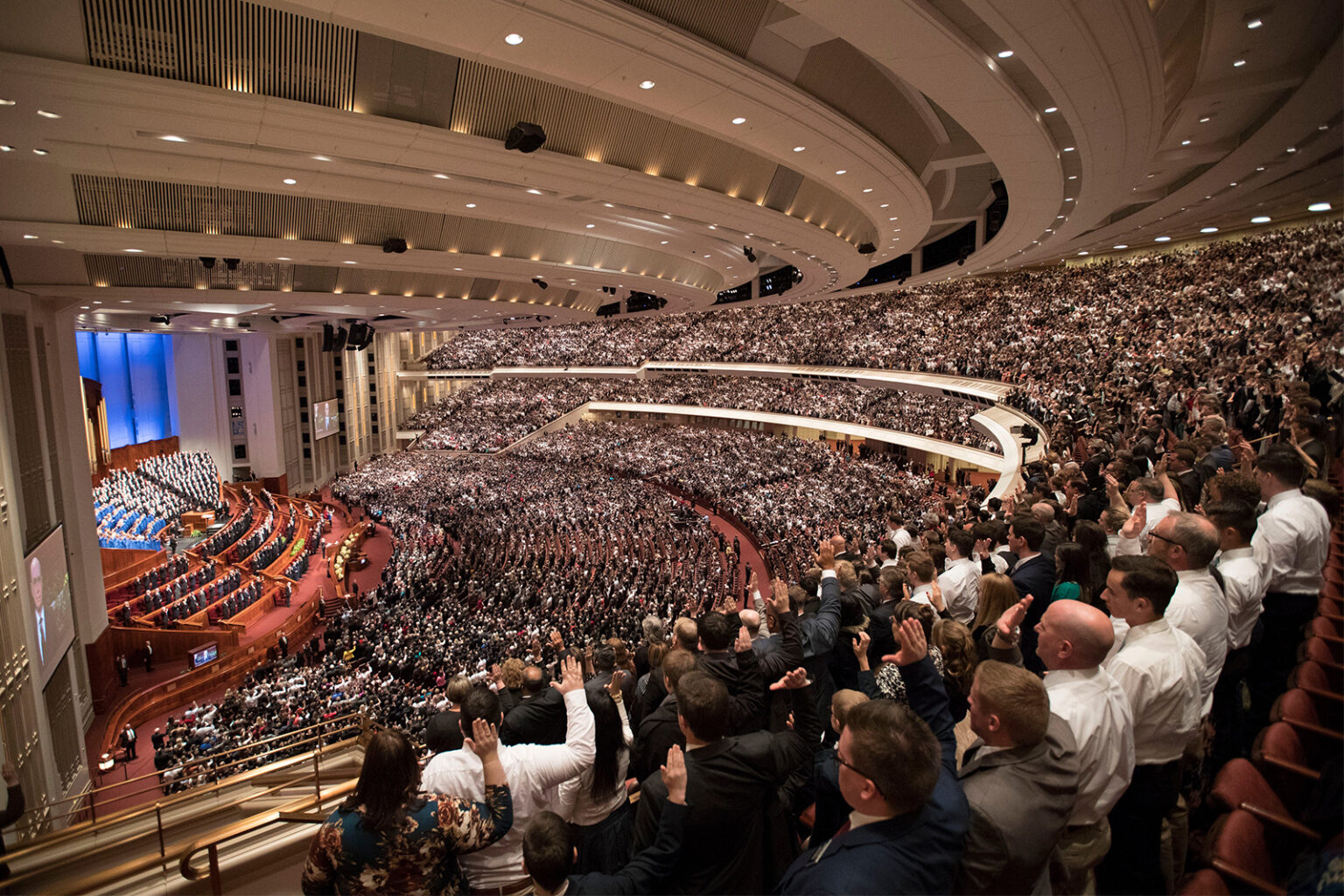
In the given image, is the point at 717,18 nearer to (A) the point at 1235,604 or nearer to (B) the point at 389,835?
(A) the point at 1235,604

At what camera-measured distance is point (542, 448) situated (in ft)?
114

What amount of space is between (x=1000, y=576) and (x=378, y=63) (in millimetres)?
6571

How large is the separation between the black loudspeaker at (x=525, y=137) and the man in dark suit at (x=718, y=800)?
6.33 m

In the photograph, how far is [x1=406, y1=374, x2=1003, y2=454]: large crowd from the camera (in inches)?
923

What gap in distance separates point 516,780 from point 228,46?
6072 mm

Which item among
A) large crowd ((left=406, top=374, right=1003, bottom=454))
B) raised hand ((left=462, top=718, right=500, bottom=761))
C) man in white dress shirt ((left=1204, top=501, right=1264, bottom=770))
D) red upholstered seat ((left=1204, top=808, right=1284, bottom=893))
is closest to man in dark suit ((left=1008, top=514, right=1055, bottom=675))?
man in white dress shirt ((left=1204, top=501, right=1264, bottom=770))

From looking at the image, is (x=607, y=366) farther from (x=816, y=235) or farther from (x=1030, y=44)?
(x=1030, y=44)

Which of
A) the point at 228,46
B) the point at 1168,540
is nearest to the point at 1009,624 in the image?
the point at 1168,540

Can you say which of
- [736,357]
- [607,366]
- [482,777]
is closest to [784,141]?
[482,777]

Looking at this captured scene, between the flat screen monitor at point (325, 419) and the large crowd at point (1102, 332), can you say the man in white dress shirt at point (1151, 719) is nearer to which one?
the large crowd at point (1102, 332)

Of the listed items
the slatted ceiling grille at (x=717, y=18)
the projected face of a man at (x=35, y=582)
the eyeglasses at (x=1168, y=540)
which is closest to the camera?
the eyeglasses at (x=1168, y=540)

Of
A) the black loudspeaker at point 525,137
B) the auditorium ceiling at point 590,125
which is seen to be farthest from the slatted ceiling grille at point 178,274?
the black loudspeaker at point 525,137

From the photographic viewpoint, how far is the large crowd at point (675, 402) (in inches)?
923

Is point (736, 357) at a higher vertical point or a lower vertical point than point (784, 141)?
lower
